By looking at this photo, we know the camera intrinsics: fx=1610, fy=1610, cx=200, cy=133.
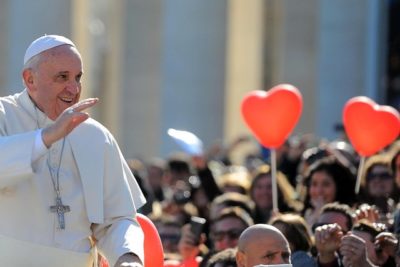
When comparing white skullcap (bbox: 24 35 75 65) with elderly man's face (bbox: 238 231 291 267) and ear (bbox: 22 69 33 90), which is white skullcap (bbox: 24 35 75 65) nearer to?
ear (bbox: 22 69 33 90)

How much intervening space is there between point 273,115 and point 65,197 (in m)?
7.02

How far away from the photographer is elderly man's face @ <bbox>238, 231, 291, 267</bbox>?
10.8 metres

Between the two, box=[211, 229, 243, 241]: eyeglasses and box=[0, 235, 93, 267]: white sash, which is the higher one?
box=[0, 235, 93, 267]: white sash

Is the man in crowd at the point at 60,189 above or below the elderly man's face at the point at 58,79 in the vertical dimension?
below

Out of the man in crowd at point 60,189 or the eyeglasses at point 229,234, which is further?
the eyeglasses at point 229,234

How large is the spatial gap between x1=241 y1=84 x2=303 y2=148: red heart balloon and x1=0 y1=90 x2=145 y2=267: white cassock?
6.50 m

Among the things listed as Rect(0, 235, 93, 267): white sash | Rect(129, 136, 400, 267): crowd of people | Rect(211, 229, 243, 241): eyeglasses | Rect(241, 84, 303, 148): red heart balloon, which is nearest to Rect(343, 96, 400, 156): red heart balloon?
Rect(129, 136, 400, 267): crowd of people

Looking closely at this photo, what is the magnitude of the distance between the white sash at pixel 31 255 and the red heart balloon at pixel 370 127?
672 cm

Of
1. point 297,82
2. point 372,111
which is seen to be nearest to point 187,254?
point 372,111

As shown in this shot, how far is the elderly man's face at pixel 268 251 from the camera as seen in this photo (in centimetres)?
1083

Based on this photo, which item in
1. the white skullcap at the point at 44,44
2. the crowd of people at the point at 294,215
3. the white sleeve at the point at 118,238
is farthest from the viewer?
the crowd of people at the point at 294,215

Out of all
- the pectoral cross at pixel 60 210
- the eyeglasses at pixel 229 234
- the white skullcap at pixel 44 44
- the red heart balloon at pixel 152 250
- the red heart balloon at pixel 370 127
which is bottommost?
the eyeglasses at pixel 229 234

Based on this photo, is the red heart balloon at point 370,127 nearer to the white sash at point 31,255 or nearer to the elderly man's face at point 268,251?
the elderly man's face at point 268,251

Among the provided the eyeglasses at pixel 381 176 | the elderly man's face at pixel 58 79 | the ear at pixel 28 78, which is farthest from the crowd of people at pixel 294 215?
the ear at pixel 28 78
